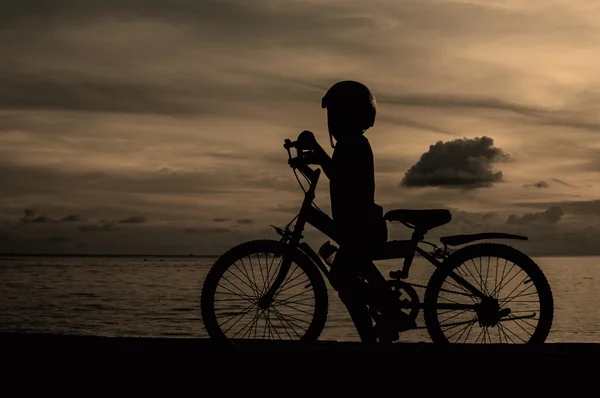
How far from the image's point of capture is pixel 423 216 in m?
7.01

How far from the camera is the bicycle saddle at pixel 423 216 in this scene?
700 centimetres

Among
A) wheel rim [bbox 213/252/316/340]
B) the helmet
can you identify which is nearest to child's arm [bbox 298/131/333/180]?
the helmet

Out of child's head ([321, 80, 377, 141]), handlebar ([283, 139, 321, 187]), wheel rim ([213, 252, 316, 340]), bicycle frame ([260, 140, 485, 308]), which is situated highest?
child's head ([321, 80, 377, 141])

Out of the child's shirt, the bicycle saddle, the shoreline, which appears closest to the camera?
the shoreline

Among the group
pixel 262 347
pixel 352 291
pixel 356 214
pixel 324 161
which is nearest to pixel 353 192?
pixel 356 214

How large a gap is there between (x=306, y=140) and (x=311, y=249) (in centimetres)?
102

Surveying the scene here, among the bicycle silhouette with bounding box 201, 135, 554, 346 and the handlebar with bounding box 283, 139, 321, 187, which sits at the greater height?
the handlebar with bounding box 283, 139, 321, 187

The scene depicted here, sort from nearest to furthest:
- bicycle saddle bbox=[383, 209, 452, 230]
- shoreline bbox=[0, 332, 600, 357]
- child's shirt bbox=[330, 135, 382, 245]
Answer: shoreline bbox=[0, 332, 600, 357], child's shirt bbox=[330, 135, 382, 245], bicycle saddle bbox=[383, 209, 452, 230]

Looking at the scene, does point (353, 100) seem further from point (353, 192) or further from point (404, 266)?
point (404, 266)

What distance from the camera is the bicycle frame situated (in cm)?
702

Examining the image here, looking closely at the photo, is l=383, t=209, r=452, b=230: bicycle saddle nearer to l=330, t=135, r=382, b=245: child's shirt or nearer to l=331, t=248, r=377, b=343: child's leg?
l=330, t=135, r=382, b=245: child's shirt

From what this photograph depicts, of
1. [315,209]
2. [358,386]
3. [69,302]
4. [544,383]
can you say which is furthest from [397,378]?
[69,302]

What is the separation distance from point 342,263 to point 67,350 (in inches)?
102

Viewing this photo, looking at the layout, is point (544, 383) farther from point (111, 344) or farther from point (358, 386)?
point (111, 344)
